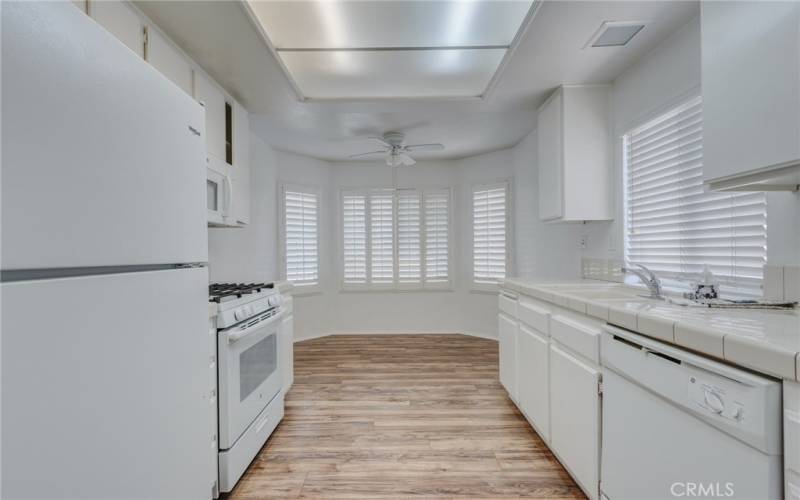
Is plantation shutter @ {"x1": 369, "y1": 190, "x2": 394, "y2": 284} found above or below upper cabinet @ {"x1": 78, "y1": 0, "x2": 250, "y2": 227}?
below

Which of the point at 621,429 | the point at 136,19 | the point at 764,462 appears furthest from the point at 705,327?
the point at 136,19

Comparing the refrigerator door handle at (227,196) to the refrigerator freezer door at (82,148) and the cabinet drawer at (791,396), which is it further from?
the cabinet drawer at (791,396)

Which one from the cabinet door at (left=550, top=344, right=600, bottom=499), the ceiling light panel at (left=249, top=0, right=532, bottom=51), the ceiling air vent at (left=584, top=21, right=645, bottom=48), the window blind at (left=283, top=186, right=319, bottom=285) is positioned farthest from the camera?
the window blind at (left=283, top=186, right=319, bottom=285)

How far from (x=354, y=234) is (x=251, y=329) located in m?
3.35

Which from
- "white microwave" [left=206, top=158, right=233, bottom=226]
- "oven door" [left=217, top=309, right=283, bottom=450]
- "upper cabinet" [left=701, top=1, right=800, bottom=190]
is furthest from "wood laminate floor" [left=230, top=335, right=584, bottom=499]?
"upper cabinet" [left=701, top=1, right=800, bottom=190]

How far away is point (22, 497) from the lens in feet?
1.71

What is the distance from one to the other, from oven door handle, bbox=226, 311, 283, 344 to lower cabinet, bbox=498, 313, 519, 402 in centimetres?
165

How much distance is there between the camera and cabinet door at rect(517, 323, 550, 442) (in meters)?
2.08

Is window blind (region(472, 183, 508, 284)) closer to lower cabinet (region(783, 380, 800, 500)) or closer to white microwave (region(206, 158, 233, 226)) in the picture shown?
white microwave (region(206, 158, 233, 226))

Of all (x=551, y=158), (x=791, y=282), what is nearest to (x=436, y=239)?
(x=551, y=158)

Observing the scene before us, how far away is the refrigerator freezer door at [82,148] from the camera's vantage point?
0.52 m

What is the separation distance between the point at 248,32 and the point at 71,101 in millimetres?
1654

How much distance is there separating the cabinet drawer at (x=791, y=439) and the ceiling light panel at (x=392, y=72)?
2.45 meters

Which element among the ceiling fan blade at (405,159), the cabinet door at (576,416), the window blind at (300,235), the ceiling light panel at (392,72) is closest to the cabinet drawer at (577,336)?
the cabinet door at (576,416)
